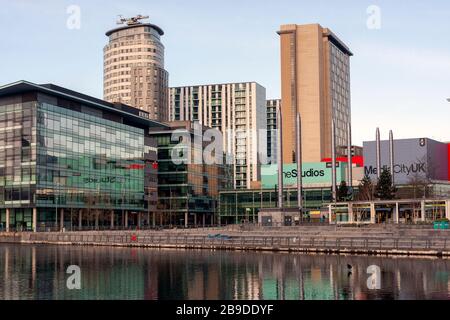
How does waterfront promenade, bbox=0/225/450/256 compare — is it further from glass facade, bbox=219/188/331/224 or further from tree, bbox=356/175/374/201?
glass facade, bbox=219/188/331/224

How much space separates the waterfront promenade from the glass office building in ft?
67.4

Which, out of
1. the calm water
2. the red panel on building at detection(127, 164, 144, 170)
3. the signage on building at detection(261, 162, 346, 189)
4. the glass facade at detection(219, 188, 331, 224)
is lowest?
the calm water

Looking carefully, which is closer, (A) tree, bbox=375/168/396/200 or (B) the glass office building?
(A) tree, bbox=375/168/396/200

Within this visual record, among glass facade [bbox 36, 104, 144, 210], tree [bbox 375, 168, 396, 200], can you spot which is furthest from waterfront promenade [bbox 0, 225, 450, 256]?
tree [bbox 375, 168, 396, 200]

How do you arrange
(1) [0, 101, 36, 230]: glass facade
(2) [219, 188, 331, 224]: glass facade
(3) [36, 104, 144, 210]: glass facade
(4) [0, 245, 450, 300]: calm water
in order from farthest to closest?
(2) [219, 188, 331, 224]: glass facade
(3) [36, 104, 144, 210]: glass facade
(1) [0, 101, 36, 230]: glass facade
(4) [0, 245, 450, 300]: calm water

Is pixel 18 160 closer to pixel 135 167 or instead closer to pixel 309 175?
pixel 135 167

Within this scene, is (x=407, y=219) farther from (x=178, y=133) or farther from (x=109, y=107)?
(x=178, y=133)

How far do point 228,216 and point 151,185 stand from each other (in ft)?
77.9

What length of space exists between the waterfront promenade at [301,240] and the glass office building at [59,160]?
67.4ft

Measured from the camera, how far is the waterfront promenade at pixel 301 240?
71.6 m

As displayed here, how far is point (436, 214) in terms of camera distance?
338ft

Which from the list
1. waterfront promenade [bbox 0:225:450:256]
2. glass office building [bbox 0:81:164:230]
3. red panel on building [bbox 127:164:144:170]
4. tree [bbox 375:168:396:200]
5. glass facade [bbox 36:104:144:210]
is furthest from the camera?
red panel on building [bbox 127:164:144:170]

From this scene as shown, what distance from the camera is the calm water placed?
4394 centimetres

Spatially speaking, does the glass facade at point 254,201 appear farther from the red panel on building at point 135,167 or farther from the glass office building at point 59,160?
the glass office building at point 59,160
